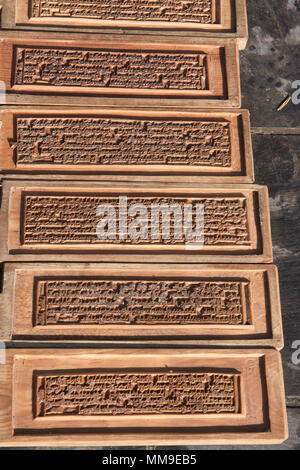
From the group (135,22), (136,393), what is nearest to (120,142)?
(135,22)

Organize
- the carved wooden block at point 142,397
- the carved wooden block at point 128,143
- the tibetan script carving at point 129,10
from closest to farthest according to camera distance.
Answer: the carved wooden block at point 142,397, the carved wooden block at point 128,143, the tibetan script carving at point 129,10

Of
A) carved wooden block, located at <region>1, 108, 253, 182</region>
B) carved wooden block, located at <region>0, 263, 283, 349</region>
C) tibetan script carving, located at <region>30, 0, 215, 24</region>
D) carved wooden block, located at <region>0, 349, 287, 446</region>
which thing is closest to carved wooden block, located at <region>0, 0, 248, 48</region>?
tibetan script carving, located at <region>30, 0, 215, 24</region>

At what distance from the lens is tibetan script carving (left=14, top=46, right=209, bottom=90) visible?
1502 millimetres

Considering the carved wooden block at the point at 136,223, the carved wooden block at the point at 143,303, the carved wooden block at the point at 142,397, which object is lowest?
the carved wooden block at the point at 142,397

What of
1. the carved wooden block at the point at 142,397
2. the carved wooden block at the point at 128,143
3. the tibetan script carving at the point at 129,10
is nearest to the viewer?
the carved wooden block at the point at 142,397

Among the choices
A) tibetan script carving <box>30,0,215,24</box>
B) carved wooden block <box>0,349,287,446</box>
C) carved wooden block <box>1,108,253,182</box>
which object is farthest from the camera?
tibetan script carving <box>30,0,215,24</box>

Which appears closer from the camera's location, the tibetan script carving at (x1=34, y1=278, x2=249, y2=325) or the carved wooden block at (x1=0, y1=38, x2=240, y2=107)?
the tibetan script carving at (x1=34, y1=278, x2=249, y2=325)

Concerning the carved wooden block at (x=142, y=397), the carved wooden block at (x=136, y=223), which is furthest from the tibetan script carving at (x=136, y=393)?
the carved wooden block at (x=136, y=223)

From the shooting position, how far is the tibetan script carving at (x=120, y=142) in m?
1.45

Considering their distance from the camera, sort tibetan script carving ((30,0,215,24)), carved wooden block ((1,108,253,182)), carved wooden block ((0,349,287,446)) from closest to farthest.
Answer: carved wooden block ((0,349,287,446)) < carved wooden block ((1,108,253,182)) < tibetan script carving ((30,0,215,24))

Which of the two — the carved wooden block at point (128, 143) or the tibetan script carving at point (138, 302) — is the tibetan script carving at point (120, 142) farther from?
the tibetan script carving at point (138, 302)

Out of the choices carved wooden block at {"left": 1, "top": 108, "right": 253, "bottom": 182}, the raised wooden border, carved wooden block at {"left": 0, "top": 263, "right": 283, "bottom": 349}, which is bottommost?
carved wooden block at {"left": 0, "top": 263, "right": 283, "bottom": 349}

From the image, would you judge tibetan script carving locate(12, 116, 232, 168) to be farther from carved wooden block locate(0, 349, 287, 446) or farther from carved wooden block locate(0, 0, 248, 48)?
carved wooden block locate(0, 349, 287, 446)

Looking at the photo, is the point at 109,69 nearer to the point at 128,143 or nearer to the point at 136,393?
the point at 128,143
